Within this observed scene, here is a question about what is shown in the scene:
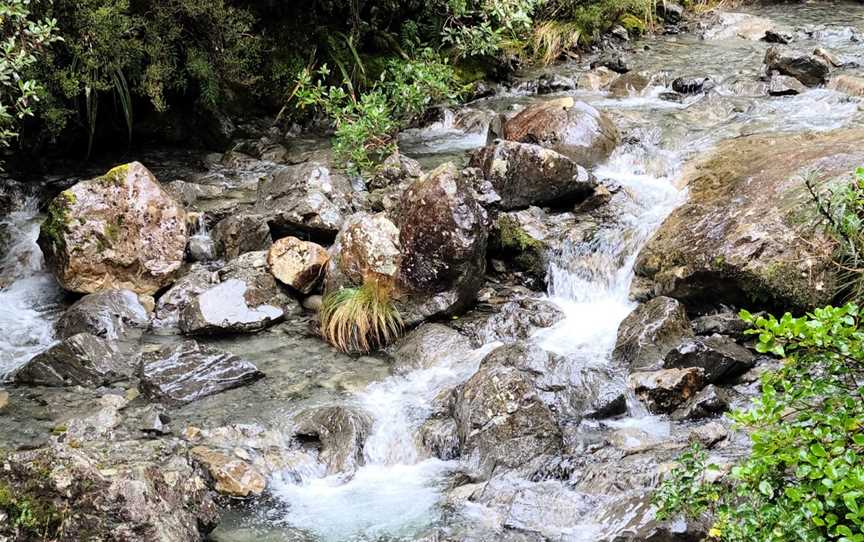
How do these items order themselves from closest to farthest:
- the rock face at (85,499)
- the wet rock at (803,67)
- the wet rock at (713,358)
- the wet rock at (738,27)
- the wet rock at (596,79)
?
the rock face at (85,499), the wet rock at (713,358), the wet rock at (803,67), the wet rock at (596,79), the wet rock at (738,27)

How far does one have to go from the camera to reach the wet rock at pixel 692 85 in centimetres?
1262

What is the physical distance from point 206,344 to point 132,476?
337 cm

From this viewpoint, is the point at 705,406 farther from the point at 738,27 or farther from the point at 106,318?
the point at 738,27

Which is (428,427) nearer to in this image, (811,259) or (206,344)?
(206,344)

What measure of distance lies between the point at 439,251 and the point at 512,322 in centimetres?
103

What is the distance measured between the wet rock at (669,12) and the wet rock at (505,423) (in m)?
14.7

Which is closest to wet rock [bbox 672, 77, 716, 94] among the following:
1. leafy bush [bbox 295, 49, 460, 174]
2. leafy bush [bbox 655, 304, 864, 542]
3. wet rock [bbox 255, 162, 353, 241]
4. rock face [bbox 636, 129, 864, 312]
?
leafy bush [bbox 295, 49, 460, 174]

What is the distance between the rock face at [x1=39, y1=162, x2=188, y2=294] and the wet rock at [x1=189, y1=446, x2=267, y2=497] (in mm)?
3211

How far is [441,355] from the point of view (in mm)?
7188

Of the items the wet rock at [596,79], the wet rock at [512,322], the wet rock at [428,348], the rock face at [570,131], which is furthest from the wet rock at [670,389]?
the wet rock at [596,79]

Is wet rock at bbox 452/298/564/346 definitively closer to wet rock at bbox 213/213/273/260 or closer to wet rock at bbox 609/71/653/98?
wet rock at bbox 213/213/273/260

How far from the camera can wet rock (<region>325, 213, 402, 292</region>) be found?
7.73m

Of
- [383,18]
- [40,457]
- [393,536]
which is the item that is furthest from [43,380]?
[383,18]

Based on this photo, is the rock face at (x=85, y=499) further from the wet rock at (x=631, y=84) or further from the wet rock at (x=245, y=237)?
the wet rock at (x=631, y=84)
